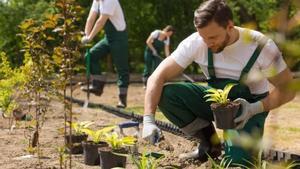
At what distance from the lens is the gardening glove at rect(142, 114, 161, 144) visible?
9.87ft

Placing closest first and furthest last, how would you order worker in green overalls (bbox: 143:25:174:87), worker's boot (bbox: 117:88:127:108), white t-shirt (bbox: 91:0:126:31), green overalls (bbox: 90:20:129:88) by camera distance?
1. white t-shirt (bbox: 91:0:126:31)
2. green overalls (bbox: 90:20:129:88)
3. worker's boot (bbox: 117:88:127:108)
4. worker in green overalls (bbox: 143:25:174:87)

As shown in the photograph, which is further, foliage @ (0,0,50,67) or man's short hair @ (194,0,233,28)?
foliage @ (0,0,50,67)

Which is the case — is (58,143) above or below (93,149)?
below

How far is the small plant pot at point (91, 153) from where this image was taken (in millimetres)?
3428

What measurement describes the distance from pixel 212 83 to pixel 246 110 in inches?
16.6

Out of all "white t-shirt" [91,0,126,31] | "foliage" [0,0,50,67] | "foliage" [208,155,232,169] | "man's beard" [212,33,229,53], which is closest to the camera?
"foliage" [208,155,232,169]

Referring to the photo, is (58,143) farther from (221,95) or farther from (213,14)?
(213,14)

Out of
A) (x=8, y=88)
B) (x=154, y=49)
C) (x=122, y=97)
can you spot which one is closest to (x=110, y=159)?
(x=8, y=88)

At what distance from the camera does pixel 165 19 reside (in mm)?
18484

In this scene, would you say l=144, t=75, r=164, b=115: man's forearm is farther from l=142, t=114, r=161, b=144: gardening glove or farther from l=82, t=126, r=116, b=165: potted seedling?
l=82, t=126, r=116, b=165: potted seedling

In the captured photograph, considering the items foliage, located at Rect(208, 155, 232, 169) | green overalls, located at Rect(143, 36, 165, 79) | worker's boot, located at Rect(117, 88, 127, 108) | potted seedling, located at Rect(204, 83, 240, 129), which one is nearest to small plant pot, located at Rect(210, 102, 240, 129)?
potted seedling, located at Rect(204, 83, 240, 129)

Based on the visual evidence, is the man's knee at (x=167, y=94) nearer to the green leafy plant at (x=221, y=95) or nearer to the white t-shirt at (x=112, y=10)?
the green leafy plant at (x=221, y=95)

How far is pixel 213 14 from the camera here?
2908 millimetres

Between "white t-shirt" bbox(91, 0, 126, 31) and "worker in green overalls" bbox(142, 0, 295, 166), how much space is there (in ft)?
11.6
